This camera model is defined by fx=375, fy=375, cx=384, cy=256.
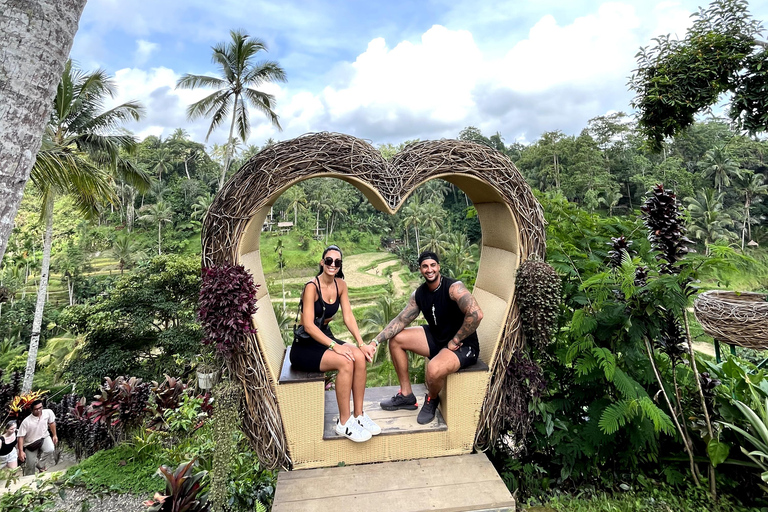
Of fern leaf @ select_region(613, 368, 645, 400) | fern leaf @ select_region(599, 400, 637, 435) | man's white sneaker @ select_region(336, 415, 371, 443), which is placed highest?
fern leaf @ select_region(613, 368, 645, 400)

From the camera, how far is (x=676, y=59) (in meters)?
4.12

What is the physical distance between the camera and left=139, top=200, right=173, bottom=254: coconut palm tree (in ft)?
102

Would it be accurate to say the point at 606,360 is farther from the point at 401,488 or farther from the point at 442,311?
the point at 401,488

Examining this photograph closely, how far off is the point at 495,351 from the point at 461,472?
879mm

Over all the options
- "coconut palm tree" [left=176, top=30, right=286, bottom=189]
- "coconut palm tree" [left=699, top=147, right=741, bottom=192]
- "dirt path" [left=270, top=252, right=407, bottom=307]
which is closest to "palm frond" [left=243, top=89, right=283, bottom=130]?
"coconut palm tree" [left=176, top=30, right=286, bottom=189]

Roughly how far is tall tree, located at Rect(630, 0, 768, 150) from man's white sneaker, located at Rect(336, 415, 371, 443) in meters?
4.52

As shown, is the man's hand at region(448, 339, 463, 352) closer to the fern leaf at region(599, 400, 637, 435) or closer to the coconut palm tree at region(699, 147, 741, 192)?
the fern leaf at region(599, 400, 637, 435)

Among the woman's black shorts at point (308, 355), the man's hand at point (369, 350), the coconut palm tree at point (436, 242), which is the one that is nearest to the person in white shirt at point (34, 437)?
the woman's black shorts at point (308, 355)

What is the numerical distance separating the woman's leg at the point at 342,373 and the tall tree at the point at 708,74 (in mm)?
4327

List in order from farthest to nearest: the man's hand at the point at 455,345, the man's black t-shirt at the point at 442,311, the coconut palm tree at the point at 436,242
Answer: the coconut palm tree at the point at 436,242, the man's black t-shirt at the point at 442,311, the man's hand at the point at 455,345

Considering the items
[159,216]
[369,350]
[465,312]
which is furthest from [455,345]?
[159,216]

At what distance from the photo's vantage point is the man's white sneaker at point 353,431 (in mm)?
2623

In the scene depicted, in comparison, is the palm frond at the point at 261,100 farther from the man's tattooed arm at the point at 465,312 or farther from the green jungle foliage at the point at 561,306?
the man's tattooed arm at the point at 465,312

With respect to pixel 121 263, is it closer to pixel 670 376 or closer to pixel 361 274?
pixel 361 274
